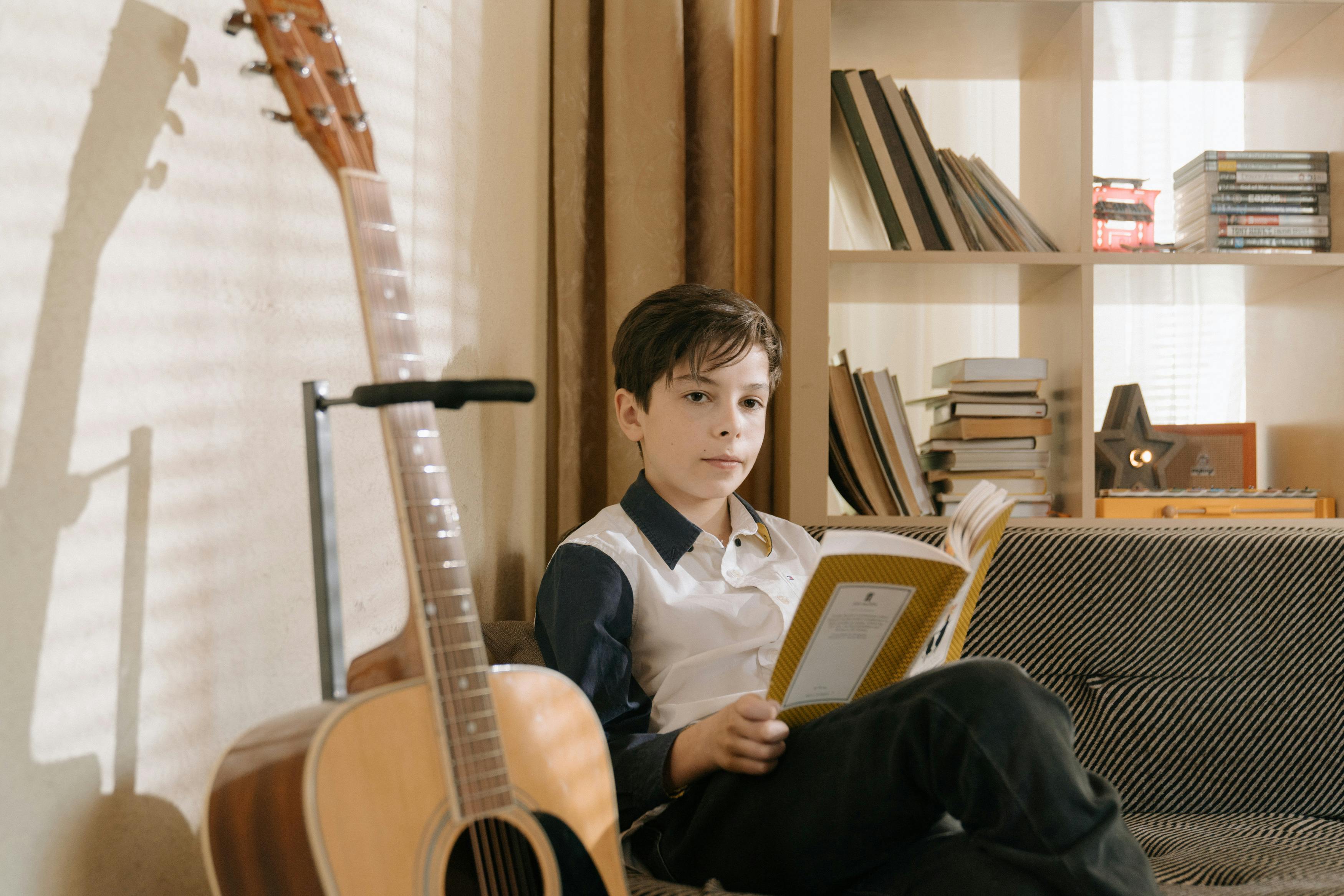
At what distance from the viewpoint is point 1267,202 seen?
65.1 inches

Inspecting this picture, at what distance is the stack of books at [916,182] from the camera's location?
62.7 inches

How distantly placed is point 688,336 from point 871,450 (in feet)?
1.67

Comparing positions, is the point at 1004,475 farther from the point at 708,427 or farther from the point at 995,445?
the point at 708,427

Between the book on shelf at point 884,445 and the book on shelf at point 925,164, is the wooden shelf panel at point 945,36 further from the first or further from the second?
the book on shelf at point 884,445

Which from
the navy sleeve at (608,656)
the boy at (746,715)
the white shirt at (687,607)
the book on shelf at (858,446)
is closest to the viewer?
the boy at (746,715)

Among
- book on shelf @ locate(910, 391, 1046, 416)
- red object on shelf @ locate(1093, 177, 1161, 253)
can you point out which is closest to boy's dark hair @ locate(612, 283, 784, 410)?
book on shelf @ locate(910, 391, 1046, 416)

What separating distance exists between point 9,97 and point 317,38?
20 cm

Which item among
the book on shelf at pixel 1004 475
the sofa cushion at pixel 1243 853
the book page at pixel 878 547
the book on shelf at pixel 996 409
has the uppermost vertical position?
the book on shelf at pixel 996 409

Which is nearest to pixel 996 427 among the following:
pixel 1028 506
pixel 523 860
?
pixel 1028 506

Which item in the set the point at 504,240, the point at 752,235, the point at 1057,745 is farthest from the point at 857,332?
the point at 1057,745

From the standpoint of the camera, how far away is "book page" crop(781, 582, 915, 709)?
0.77 metres

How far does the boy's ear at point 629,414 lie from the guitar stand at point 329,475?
573 mm

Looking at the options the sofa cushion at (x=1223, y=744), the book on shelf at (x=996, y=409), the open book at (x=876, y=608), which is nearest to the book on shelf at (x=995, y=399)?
the book on shelf at (x=996, y=409)

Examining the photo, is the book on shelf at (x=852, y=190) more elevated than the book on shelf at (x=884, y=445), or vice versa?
the book on shelf at (x=852, y=190)
